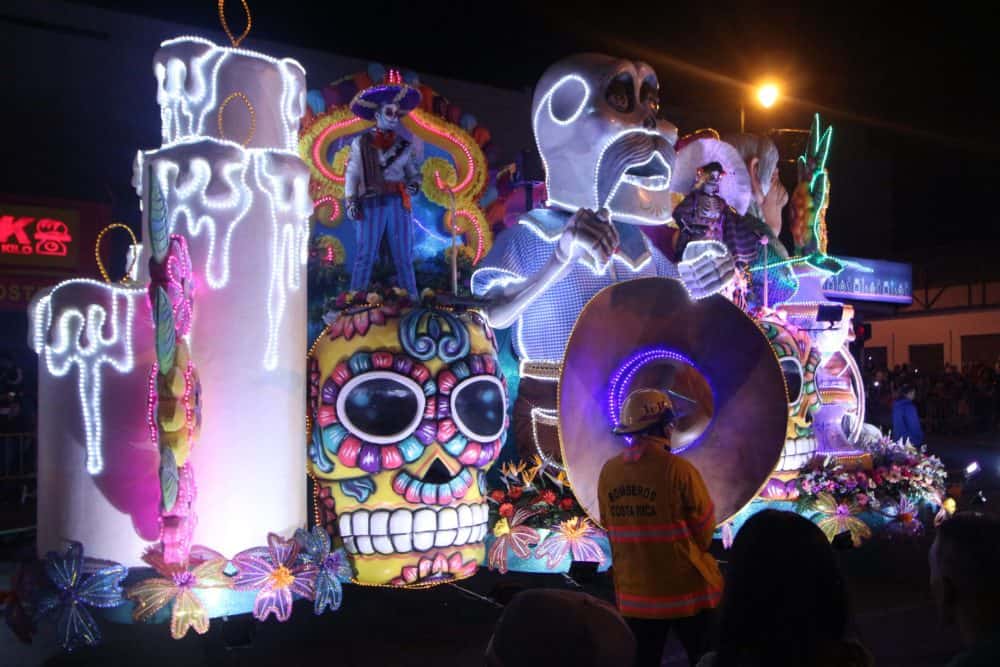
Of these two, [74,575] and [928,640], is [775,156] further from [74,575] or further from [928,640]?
[74,575]

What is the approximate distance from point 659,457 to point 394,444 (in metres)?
1.55

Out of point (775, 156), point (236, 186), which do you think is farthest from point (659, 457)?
point (775, 156)

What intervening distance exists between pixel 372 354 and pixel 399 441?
452 mm

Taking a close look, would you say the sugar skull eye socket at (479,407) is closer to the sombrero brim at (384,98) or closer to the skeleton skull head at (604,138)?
the skeleton skull head at (604,138)

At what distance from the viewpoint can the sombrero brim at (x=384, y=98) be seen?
17.3 ft

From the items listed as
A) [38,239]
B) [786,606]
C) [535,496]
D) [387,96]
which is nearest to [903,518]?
[535,496]

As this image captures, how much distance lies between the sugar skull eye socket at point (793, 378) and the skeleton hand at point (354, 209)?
3.29m

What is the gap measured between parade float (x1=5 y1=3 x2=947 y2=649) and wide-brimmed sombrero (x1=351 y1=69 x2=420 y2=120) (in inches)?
0.6

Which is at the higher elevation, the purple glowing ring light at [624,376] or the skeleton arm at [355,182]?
the skeleton arm at [355,182]

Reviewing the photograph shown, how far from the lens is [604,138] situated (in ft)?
18.5

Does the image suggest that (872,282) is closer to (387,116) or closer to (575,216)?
(575,216)

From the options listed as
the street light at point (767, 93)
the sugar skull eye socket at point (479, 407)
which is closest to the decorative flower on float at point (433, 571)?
the sugar skull eye socket at point (479, 407)

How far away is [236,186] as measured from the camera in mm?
4340

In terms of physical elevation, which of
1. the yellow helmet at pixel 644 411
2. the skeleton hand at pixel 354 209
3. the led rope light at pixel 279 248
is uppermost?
the skeleton hand at pixel 354 209
